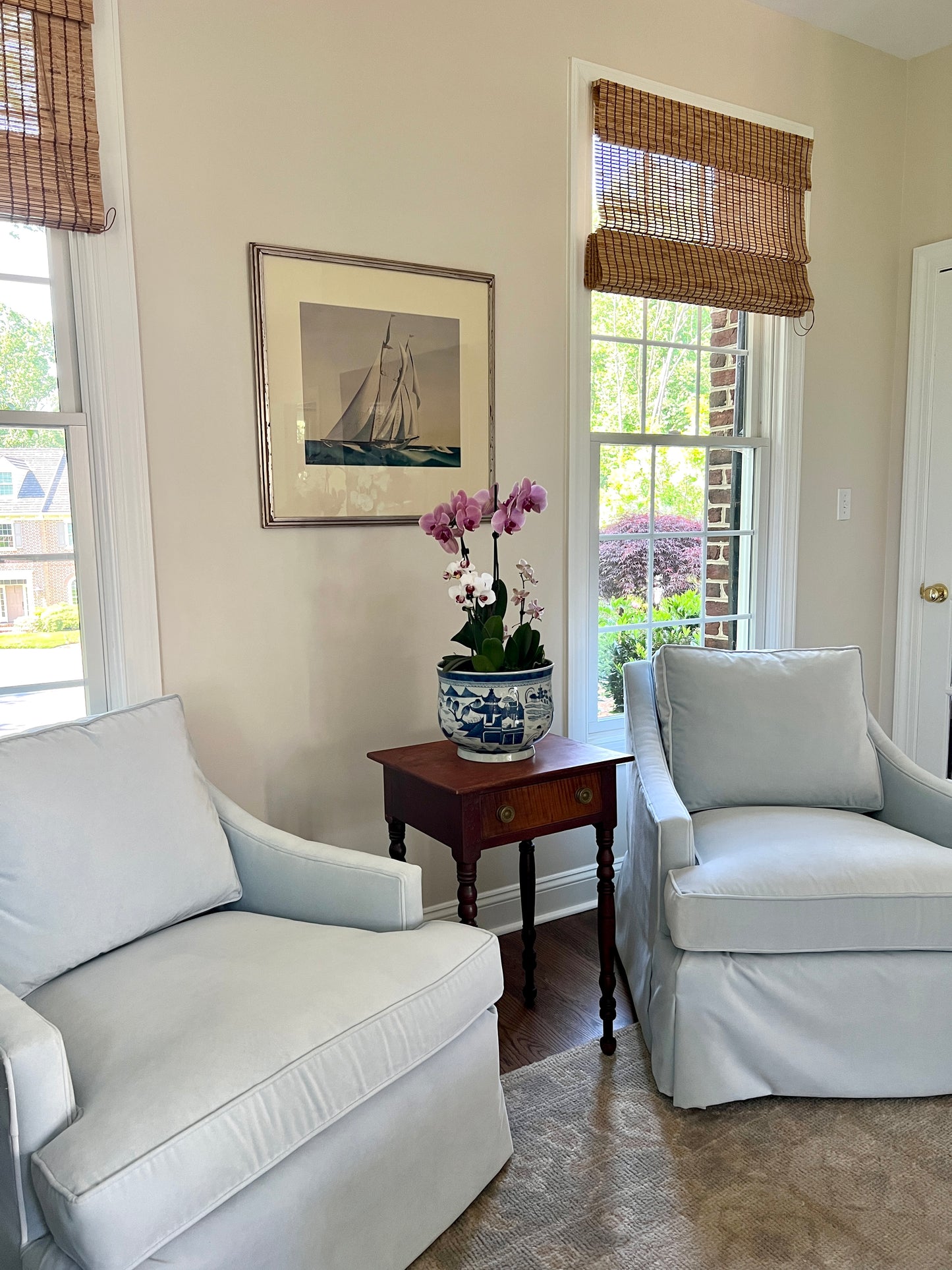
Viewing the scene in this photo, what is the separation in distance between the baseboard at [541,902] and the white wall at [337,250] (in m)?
0.05

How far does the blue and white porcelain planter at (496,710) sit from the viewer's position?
196 centimetres

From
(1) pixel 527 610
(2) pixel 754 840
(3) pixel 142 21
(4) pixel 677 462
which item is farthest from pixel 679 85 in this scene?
(2) pixel 754 840

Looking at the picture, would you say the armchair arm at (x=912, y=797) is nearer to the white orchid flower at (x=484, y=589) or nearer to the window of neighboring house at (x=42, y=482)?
the white orchid flower at (x=484, y=589)

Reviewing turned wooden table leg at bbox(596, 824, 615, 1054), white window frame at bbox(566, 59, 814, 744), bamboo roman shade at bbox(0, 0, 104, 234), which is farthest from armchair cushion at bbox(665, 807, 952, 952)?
bamboo roman shade at bbox(0, 0, 104, 234)

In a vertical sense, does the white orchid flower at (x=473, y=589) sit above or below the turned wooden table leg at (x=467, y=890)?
above

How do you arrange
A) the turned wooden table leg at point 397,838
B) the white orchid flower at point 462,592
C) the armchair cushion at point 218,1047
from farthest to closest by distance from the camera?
the turned wooden table leg at point 397,838 → the white orchid flower at point 462,592 → the armchair cushion at point 218,1047

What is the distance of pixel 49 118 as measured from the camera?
71.8 inches

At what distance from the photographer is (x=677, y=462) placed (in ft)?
9.71

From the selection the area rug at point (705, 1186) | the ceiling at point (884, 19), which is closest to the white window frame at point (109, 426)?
the area rug at point (705, 1186)

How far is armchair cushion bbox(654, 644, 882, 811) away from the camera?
2252 millimetres

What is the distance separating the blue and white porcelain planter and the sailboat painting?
653 millimetres

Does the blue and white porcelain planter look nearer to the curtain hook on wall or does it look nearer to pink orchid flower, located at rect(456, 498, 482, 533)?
pink orchid flower, located at rect(456, 498, 482, 533)

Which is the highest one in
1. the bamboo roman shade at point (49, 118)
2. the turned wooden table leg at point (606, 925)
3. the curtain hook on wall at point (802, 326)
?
the bamboo roman shade at point (49, 118)

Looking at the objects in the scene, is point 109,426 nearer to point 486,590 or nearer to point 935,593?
point 486,590
